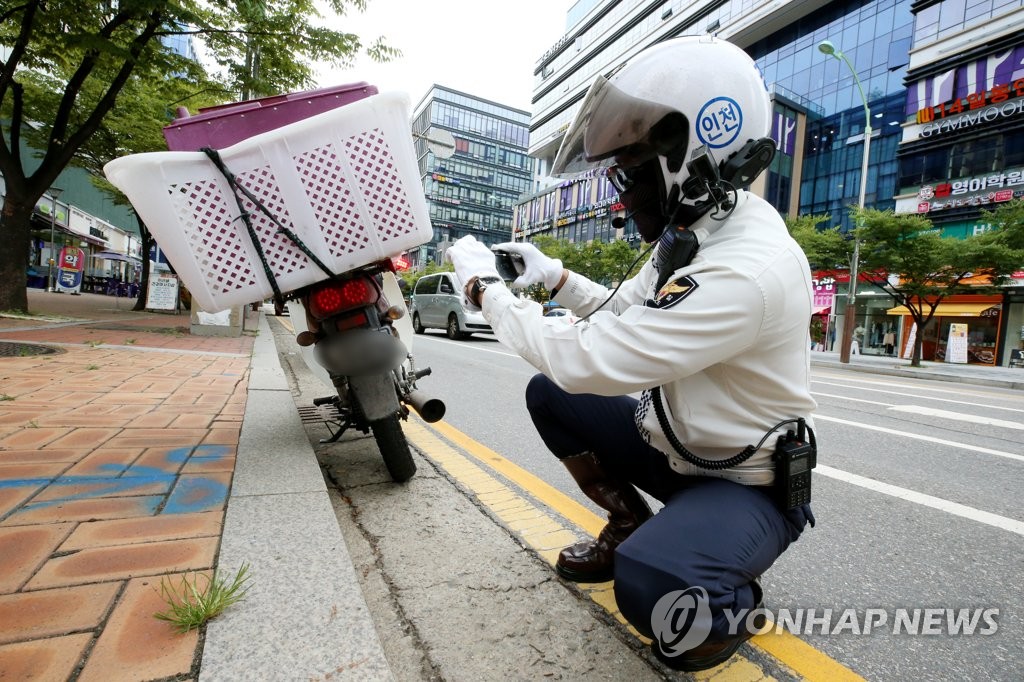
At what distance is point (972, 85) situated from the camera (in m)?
21.9

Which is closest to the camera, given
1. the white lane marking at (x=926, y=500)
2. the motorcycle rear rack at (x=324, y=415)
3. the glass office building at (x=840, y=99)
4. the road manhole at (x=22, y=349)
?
the white lane marking at (x=926, y=500)

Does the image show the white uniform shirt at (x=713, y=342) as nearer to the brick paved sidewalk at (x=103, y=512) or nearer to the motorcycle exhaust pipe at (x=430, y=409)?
the motorcycle exhaust pipe at (x=430, y=409)

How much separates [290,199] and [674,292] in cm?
139

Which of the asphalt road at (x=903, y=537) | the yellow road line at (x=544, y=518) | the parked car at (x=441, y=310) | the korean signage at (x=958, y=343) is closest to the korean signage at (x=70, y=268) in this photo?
the parked car at (x=441, y=310)

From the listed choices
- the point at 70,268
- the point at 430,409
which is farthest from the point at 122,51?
the point at 70,268

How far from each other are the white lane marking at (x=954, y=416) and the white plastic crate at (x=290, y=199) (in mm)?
6428

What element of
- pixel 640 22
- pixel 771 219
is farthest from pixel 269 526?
pixel 640 22

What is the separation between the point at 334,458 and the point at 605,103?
2217 millimetres

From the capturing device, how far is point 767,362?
53.5 inches

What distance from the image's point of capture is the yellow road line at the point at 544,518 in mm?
1405

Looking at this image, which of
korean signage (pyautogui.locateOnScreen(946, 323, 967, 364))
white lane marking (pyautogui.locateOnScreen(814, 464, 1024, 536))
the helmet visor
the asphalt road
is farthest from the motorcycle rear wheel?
korean signage (pyautogui.locateOnScreen(946, 323, 967, 364))

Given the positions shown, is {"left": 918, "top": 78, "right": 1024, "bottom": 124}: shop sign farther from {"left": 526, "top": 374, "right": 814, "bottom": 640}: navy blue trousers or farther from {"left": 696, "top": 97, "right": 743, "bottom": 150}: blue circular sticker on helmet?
{"left": 526, "top": 374, "right": 814, "bottom": 640}: navy blue trousers

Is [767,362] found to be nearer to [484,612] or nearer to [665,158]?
[665,158]

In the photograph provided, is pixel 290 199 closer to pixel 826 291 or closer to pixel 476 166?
pixel 826 291
